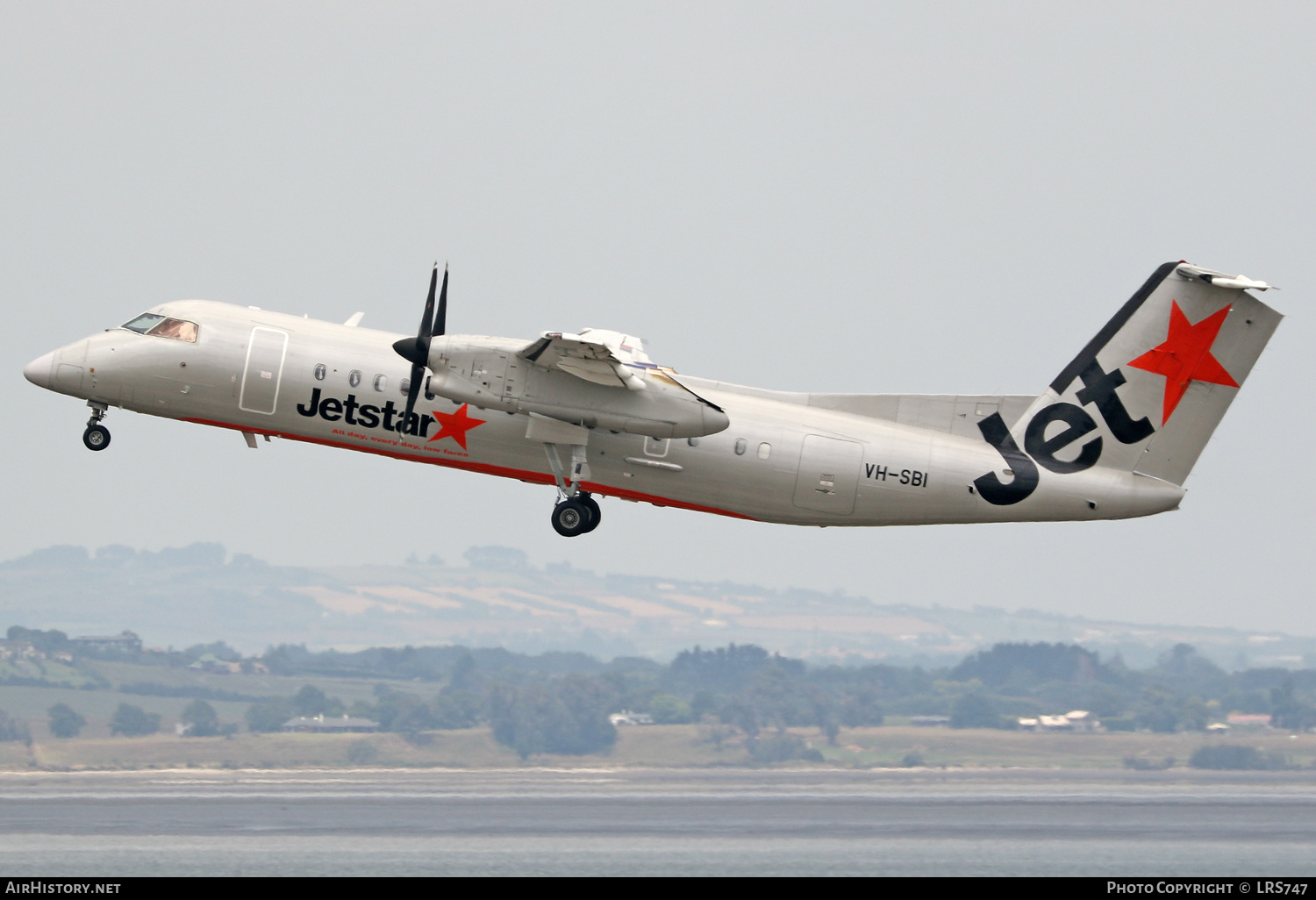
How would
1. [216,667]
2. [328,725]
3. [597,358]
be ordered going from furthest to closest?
[216,667]
[328,725]
[597,358]

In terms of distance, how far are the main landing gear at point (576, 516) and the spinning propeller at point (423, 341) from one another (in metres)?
3.58

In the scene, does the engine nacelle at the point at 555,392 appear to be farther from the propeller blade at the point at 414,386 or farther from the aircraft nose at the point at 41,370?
the aircraft nose at the point at 41,370

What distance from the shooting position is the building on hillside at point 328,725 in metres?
168

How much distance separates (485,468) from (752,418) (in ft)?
17.8

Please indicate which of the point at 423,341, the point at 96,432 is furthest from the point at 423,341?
the point at 96,432

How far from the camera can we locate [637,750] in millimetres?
165375

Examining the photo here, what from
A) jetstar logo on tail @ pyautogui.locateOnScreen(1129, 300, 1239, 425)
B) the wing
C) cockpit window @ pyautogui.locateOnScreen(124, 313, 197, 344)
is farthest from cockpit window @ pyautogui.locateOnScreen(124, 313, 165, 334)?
jetstar logo on tail @ pyautogui.locateOnScreen(1129, 300, 1239, 425)

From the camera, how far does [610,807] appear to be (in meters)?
143

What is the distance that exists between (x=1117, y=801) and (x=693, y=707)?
48.7m

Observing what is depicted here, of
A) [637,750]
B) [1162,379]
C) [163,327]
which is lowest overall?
[637,750]

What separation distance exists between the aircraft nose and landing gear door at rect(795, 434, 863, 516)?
49.4 feet

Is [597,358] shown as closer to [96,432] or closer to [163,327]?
[163,327]

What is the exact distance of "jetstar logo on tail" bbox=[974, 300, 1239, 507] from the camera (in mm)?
30125

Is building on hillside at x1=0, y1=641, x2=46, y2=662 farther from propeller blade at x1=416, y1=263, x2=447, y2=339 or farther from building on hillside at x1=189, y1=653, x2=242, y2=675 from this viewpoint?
propeller blade at x1=416, y1=263, x2=447, y2=339
